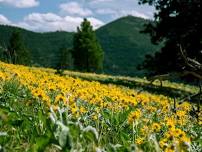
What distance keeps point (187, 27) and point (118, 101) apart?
25175 mm

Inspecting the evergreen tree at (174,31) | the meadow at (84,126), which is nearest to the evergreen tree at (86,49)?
the evergreen tree at (174,31)

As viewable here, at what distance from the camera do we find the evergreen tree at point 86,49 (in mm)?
100062

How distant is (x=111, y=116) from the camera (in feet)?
19.4

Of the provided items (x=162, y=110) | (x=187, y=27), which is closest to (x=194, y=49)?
(x=187, y=27)

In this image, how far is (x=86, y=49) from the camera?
100 metres

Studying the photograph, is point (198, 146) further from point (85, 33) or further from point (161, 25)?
point (85, 33)

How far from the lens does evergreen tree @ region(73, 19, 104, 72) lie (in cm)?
10006

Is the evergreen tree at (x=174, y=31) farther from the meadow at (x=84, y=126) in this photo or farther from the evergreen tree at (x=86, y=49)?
the evergreen tree at (x=86, y=49)

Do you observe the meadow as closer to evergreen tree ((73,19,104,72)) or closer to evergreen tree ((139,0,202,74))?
evergreen tree ((139,0,202,74))

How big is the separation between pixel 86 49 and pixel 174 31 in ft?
222

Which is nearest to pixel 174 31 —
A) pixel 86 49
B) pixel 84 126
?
pixel 84 126

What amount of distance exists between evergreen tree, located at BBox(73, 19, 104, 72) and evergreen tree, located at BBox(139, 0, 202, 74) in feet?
212

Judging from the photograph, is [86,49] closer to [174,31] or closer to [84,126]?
[174,31]

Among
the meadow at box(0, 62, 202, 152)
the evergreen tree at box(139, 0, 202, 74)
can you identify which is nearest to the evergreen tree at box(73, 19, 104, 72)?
the evergreen tree at box(139, 0, 202, 74)
